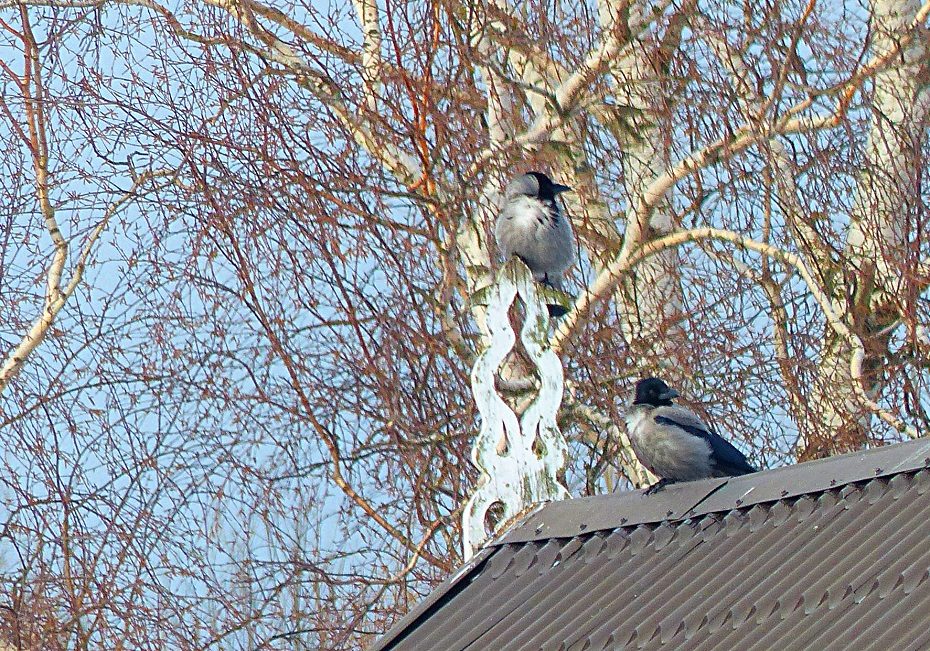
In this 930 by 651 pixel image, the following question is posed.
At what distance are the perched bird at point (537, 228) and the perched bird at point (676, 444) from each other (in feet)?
3.11

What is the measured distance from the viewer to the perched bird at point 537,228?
7539 millimetres

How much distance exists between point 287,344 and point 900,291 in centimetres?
462

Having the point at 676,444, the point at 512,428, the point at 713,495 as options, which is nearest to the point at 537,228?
the point at 676,444

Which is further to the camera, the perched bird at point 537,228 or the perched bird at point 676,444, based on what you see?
the perched bird at point 537,228

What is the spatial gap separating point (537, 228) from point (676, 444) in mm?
1841

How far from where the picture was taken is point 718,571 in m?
4.36

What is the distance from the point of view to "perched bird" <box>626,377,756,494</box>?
6.07 m

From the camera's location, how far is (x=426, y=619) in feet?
16.4

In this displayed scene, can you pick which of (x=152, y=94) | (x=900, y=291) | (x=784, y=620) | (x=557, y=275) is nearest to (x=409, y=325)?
(x=152, y=94)

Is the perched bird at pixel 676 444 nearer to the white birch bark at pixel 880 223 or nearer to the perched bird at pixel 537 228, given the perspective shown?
the perched bird at pixel 537 228

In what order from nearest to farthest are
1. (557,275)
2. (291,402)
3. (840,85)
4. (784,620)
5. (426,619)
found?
(784,620), (426,619), (557,275), (840,85), (291,402)

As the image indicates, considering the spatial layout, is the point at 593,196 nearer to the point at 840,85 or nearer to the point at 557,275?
the point at 840,85

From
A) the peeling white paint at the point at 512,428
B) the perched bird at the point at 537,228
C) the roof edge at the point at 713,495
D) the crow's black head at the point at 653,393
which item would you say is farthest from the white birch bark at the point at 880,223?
the roof edge at the point at 713,495

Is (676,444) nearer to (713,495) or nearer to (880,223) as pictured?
(713,495)
